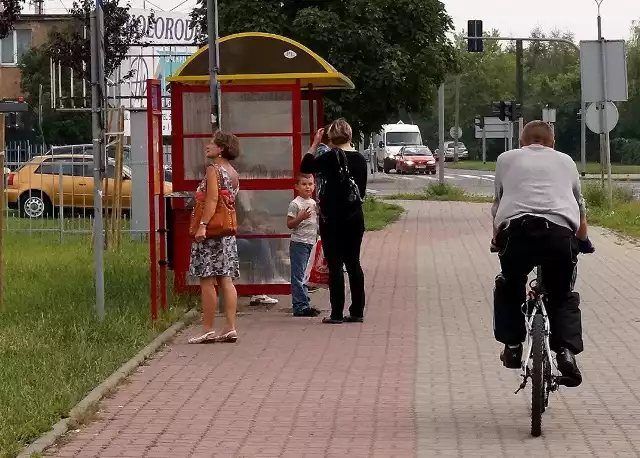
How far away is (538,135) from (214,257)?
12.7ft

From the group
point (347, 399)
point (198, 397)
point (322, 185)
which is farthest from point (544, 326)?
point (322, 185)

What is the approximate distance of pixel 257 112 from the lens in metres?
13.0

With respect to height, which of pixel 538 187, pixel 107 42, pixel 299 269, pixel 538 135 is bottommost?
pixel 299 269

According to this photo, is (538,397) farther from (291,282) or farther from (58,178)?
(58,178)

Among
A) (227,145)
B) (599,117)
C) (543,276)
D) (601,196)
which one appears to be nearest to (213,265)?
(227,145)

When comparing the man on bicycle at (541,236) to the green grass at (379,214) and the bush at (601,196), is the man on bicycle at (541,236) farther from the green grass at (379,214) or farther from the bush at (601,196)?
the bush at (601,196)

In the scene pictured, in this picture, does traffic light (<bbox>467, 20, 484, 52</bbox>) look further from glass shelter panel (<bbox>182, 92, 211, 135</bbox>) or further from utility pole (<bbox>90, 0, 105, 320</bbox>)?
utility pole (<bbox>90, 0, 105, 320</bbox>)

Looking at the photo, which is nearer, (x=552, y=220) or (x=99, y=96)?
(x=552, y=220)

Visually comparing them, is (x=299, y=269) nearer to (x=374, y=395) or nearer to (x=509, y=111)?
(x=374, y=395)

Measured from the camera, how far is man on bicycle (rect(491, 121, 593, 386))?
24.0 feet

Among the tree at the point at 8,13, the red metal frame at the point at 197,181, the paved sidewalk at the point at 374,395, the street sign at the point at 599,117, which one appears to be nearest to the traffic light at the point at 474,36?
the street sign at the point at 599,117

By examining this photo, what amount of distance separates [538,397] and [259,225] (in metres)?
6.29

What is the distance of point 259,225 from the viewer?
13.1m

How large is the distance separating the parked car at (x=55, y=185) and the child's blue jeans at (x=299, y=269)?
10.6 m
